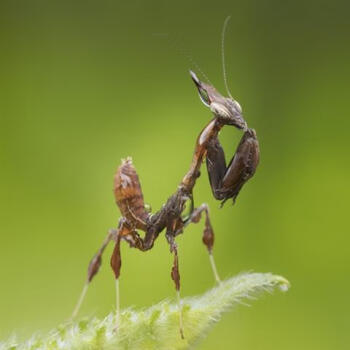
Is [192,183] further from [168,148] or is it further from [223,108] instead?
[168,148]

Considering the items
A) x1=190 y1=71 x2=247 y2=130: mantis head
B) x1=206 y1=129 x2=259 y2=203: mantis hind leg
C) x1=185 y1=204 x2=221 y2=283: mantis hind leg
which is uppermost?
x1=190 y1=71 x2=247 y2=130: mantis head

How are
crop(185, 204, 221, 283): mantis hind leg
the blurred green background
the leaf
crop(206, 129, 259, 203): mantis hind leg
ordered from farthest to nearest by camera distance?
the blurred green background → crop(185, 204, 221, 283): mantis hind leg → crop(206, 129, 259, 203): mantis hind leg → the leaf

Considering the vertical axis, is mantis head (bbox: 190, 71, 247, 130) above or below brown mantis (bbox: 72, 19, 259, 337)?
above

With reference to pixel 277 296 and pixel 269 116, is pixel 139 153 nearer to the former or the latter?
pixel 269 116

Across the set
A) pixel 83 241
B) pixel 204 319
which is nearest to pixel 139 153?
pixel 83 241

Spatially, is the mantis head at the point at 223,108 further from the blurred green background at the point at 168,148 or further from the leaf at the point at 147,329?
the leaf at the point at 147,329

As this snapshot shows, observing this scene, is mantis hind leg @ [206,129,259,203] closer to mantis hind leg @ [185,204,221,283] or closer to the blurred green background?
mantis hind leg @ [185,204,221,283]

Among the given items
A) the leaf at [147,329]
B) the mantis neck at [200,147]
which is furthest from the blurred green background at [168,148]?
the leaf at [147,329]

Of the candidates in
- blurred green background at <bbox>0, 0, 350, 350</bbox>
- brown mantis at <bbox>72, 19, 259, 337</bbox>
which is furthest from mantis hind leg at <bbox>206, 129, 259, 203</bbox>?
blurred green background at <bbox>0, 0, 350, 350</bbox>
